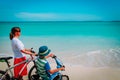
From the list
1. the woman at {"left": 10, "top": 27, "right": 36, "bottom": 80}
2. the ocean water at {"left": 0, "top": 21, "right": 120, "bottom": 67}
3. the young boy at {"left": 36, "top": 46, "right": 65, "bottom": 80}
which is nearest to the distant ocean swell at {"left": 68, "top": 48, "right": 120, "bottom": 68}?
the ocean water at {"left": 0, "top": 21, "right": 120, "bottom": 67}

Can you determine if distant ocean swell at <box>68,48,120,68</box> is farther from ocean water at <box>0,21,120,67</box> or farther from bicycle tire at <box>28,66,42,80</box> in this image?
bicycle tire at <box>28,66,42,80</box>

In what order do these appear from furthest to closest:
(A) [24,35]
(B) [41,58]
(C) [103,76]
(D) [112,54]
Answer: (A) [24,35] → (D) [112,54] → (C) [103,76] → (B) [41,58]

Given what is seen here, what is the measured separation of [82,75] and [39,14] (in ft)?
7.60

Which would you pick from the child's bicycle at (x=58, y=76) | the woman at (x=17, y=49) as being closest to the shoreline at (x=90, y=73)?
the child's bicycle at (x=58, y=76)

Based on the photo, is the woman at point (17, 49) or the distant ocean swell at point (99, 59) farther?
the distant ocean swell at point (99, 59)

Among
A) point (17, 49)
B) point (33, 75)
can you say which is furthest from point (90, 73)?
point (17, 49)

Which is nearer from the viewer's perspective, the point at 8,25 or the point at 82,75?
the point at 82,75

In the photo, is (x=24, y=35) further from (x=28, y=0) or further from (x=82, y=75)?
(x=82, y=75)

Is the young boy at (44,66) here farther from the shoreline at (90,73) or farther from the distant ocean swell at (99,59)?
the distant ocean swell at (99,59)

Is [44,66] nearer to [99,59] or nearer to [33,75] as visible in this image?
[33,75]

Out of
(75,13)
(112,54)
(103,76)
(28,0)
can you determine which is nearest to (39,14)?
(28,0)

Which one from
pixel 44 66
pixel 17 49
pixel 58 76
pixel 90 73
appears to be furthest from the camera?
pixel 90 73

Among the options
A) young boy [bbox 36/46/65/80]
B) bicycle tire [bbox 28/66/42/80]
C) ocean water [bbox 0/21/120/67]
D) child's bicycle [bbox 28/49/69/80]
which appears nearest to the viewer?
young boy [bbox 36/46/65/80]

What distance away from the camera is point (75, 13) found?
Answer: 6.43 m
